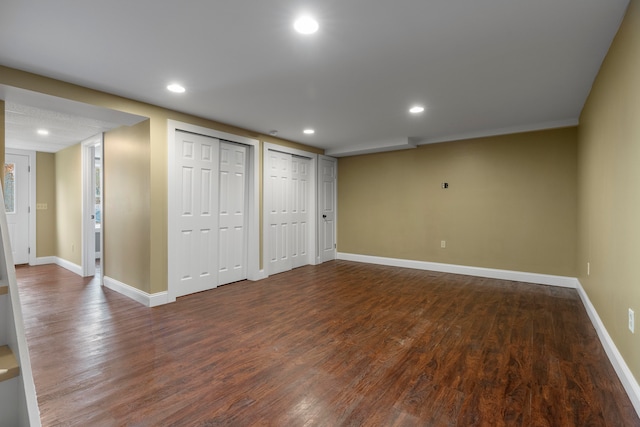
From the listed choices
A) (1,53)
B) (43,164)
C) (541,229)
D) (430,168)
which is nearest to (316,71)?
(1,53)

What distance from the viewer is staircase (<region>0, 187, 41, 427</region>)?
833mm

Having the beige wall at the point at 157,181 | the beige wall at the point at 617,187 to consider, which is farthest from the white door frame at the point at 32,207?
the beige wall at the point at 617,187

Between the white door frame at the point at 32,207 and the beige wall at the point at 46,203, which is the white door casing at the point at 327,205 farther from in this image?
the white door frame at the point at 32,207

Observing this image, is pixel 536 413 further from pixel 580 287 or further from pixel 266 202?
pixel 266 202

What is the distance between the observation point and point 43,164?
20.0 feet

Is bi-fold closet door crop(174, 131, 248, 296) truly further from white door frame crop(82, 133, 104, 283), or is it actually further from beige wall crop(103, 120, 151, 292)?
white door frame crop(82, 133, 104, 283)

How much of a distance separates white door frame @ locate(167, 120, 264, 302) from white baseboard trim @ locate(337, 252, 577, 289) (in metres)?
2.47

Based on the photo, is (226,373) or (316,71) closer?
(226,373)

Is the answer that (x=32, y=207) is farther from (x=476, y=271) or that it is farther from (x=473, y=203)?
(x=476, y=271)

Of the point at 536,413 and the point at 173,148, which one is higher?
the point at 173,148

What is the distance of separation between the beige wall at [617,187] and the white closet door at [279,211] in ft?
13.5

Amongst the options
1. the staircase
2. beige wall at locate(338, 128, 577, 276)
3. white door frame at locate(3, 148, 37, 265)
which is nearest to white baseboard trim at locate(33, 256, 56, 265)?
white door frame at locate(3, 148, 37, 265)

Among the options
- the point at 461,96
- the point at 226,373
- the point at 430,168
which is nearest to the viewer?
the point at 226,373

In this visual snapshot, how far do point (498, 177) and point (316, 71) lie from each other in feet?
12.0
